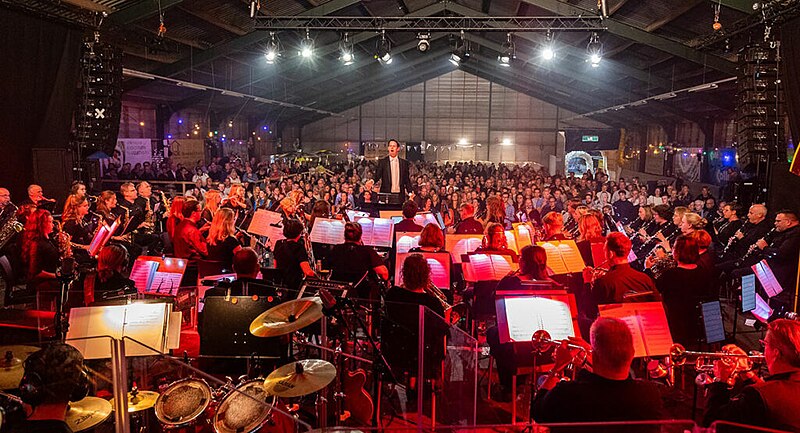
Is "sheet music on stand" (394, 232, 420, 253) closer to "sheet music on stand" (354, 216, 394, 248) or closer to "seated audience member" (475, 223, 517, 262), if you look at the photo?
"sheet music on stand" (354, 216, 394, 248)

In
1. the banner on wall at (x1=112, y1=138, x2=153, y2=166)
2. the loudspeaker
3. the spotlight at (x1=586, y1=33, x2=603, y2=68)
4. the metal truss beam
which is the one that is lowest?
the loudspeaker

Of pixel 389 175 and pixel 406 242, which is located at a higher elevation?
pixel 389 175

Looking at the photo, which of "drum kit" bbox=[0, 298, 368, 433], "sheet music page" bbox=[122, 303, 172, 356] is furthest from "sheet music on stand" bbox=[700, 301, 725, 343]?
"sheet music page" bbox=[122, 303, 172, 356]

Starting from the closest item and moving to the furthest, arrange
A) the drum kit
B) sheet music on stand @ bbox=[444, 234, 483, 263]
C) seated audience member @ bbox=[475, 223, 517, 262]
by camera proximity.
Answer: the drum kit < seated audience member @ bbox=[475, 223, 517, 262] < sheet music on stand @ bbox=[444, 234, 483, 263]

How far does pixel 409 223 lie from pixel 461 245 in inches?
33.1

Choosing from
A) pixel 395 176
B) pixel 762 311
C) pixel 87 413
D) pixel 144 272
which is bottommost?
pixel 762 311

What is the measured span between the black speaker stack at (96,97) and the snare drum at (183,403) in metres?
7.27

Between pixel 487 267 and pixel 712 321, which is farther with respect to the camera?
pixel 487 267

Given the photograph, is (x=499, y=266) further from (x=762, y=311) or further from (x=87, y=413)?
(x=87, y=413)

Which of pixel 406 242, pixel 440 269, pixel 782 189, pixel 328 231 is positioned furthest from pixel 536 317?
pixel 782 189

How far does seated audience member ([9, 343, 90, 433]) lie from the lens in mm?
2170

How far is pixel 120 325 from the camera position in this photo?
3615 millimetres

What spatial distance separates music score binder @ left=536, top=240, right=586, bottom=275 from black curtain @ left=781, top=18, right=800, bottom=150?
4168 millimetres

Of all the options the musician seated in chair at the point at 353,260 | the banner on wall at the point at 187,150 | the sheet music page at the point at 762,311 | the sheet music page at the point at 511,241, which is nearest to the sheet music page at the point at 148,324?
the musician seated in chair at the point at 353,260
